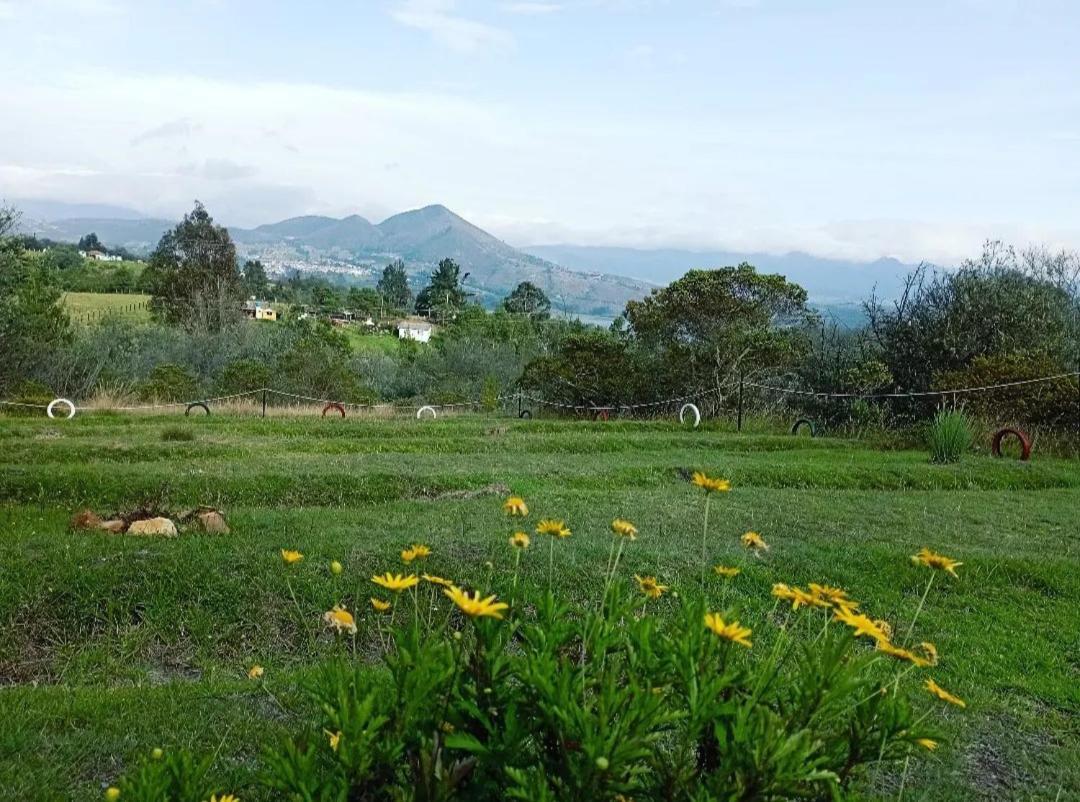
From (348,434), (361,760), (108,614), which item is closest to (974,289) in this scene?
(348,434)

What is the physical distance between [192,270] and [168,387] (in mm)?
16448

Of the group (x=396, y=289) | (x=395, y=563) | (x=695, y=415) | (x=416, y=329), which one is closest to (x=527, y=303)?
(x=416, y=329)

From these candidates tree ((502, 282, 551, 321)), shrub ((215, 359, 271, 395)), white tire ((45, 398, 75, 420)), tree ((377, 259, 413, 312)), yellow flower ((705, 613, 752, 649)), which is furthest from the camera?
tree ((377, 259, 413, 312))

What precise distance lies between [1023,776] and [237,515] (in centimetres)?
510

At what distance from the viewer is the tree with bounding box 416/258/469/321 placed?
54275 millimetres

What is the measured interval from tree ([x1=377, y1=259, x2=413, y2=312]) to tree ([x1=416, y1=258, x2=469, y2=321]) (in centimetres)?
125

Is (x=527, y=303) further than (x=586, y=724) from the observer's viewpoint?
Yes

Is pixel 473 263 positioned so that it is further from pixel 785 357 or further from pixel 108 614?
pixel 108 614

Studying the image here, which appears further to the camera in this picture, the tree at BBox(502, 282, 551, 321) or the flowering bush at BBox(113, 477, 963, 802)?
the tree at BBox(502, 282, 551, 321)

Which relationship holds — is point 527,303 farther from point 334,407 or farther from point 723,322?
point 334,407

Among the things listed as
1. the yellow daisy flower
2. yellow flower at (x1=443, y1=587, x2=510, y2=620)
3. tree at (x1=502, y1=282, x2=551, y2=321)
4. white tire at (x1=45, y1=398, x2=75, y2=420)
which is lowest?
white tire at (x1=45, y1=398, x2=75, y2=420)

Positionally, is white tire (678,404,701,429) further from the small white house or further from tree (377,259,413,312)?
tree (377,259,413,312)

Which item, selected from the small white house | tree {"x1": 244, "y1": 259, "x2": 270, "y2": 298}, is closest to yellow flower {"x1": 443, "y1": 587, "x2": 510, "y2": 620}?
the small white house

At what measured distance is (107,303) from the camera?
1465 inches
